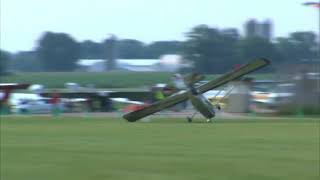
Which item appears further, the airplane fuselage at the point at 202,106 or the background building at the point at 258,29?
the background building at the point at 258,29

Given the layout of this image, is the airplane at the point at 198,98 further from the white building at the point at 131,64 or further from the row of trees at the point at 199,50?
the white building at the point at 131,64

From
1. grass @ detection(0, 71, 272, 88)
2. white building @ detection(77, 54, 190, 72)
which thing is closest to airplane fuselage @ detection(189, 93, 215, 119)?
grass @ detection(0, 71, 272, 88)

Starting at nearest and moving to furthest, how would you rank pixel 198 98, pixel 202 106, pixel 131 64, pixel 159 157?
pixel 159 157 < pixel 202 106 < pixel 198 98 < pixel 131 64

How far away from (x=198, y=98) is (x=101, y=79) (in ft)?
175

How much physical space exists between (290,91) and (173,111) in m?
6.58

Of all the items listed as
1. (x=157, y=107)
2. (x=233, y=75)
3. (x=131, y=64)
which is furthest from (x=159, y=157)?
(x=131, y=64)

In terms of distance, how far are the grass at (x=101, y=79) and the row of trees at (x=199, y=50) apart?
167 inches

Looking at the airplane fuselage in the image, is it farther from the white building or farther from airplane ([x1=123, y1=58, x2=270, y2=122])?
the white building

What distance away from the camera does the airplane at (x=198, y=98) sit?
29.1m

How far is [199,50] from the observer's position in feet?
273

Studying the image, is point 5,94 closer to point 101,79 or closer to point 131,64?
point 101,79

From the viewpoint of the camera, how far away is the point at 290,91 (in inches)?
1593

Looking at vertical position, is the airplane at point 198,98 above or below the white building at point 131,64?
below

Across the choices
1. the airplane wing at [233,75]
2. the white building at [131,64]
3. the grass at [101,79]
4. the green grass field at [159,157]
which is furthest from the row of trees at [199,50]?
the green grass field at [159,157]
